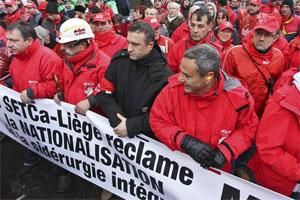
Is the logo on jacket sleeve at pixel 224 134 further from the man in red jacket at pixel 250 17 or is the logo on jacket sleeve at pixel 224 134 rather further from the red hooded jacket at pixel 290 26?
the man in red jacket at pixel 250 17

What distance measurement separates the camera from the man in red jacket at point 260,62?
4105mm

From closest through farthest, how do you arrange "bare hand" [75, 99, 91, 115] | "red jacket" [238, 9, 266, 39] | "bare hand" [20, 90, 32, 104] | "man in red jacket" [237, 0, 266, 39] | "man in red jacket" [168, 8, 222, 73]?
"bare hand" [75, 99, 91, 115] → "bare hand" [20, 90, 32, 104] → "man in red jacket" [168, 8, 222, 73] → "red jacket" [238, 9, 266, 39] → "man in red jacket" [237, 0, 266, 39]

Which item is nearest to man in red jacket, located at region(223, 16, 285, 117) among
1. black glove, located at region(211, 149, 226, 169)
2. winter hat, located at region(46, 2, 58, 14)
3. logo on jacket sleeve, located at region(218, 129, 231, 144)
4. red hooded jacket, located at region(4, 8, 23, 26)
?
logo on jacket sleeve, located at region(218, 129, 231, 144)

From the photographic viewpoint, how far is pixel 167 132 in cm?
307

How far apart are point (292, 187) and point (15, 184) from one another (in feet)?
11.7

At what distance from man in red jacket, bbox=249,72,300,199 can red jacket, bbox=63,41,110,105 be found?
2.04 meters

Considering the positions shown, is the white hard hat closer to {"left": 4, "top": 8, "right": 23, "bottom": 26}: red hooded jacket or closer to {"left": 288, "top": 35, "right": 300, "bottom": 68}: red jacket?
{"left": 288, "top": 35, "right": 300, "bottom": 68}: red jacket

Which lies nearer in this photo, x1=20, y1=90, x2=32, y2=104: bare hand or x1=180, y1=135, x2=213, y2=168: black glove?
x1=180, y1=135, x2=213, y2=168: black glove

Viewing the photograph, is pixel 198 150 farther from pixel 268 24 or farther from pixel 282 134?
pixel 268 24

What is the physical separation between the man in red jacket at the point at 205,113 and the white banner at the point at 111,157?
274 mm

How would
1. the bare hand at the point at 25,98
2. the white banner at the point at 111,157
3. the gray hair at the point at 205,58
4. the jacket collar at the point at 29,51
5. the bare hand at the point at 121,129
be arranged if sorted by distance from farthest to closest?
the jacket collar at the point at 29,51 → the bare hand at the point at 25,98 → the bare hand at the point at 121,129 → the white banner at the point at 111,157 → the gray hair at the point at 205,58

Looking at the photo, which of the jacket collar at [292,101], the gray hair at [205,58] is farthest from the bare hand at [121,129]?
the jacket collar at [292,101]

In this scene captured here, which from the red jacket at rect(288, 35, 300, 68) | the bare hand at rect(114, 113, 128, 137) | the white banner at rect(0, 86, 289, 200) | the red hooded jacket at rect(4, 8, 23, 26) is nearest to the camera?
the white banner at rect(0, 86, 289, 200)

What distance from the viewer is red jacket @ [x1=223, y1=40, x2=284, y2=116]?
4.12 metres
